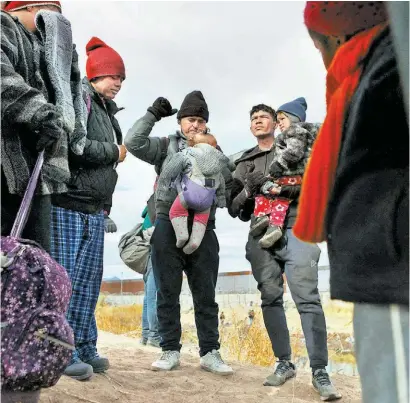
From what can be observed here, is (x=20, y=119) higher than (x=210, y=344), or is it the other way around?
(x=20, y=119)

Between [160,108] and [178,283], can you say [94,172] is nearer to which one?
[160,108]

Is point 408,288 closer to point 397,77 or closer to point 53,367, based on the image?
point 397,77

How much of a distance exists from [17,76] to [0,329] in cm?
108

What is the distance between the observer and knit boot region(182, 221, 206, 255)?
12.9 feet

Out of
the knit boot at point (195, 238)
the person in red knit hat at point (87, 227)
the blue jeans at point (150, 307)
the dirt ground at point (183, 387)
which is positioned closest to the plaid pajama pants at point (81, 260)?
the person in red knit hat at point (87, 227)

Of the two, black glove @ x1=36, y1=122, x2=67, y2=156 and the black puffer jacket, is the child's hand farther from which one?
black glove @ x1=36, y1=122, x2=67, y2=156

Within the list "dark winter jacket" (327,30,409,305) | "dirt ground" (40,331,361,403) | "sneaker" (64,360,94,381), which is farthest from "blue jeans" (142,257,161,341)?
"dark winter jacket" (327,30,409,305)

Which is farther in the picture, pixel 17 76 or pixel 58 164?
pixel 58 164

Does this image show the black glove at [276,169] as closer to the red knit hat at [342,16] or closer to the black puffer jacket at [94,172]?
the black puffer jacket at [94,172]

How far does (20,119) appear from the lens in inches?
100

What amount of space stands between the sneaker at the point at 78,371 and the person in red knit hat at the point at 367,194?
2183mm

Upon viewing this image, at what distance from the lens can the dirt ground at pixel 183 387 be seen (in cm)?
317

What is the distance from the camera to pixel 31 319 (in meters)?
2.23

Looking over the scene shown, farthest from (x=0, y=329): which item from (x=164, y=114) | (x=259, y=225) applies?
(x=164, y=114)
